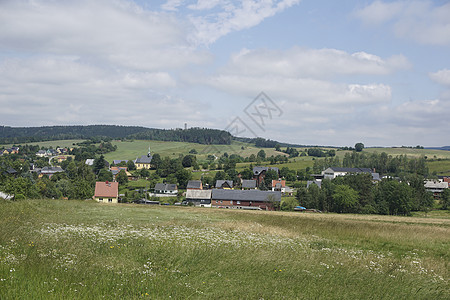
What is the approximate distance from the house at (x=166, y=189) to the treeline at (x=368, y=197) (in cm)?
4915

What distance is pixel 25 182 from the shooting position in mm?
54219

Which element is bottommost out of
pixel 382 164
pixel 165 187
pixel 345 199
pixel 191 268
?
pixel 165 187

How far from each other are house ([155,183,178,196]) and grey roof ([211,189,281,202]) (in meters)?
30.8

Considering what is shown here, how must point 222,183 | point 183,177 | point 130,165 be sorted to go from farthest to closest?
point 130,165 → point 183,177 → point 222,183

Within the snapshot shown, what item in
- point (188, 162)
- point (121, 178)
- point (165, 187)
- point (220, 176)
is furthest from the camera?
point (188, 162)

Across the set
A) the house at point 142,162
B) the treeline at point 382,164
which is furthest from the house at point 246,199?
the house at point 142,162

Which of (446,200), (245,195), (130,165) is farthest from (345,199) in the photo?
(130,165)

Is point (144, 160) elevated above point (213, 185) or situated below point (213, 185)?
above

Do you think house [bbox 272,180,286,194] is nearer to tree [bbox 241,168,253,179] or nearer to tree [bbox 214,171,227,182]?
tree [bbox 241,168,253,179]

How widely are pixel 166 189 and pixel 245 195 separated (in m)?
41.2

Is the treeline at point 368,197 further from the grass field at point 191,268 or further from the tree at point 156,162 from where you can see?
the tree at point 156,162

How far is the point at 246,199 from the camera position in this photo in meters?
95.5

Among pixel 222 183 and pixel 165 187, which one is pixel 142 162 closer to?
pixel 165 187

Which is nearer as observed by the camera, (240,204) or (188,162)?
(240,204)
